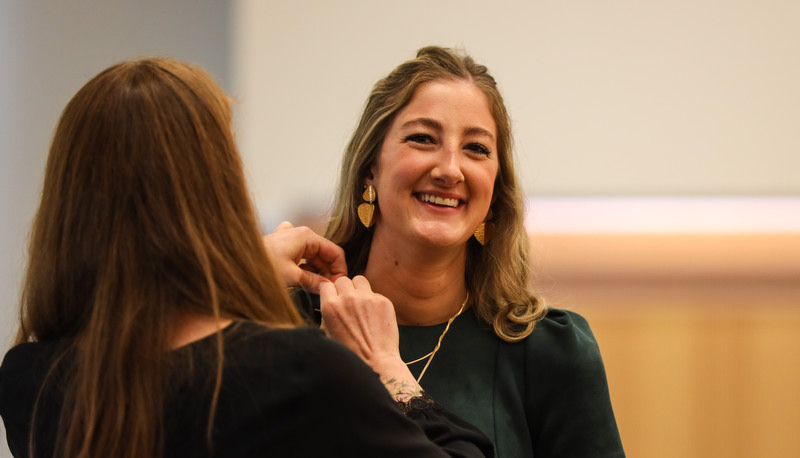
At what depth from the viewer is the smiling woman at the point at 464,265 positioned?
1497 mm

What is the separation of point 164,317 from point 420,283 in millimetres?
703

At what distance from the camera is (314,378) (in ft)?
3.21

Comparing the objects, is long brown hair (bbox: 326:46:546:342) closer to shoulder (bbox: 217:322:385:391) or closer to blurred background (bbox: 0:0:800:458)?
A: shoulder (bbox: 217:322:385:391)

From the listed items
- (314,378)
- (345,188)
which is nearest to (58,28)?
(345,188)

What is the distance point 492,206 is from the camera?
1.75m

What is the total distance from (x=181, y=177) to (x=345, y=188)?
0.73 m

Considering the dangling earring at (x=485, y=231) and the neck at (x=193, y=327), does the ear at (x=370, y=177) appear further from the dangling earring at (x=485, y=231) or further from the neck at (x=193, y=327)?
the neck at (x=193, y=327)

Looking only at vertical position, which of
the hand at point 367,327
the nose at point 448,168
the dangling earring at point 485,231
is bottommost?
the hand at point 367,327

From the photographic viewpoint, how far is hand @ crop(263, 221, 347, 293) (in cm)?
156

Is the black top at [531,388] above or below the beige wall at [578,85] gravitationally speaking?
below

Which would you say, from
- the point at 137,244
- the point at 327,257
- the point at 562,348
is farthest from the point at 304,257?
the point at 137,244

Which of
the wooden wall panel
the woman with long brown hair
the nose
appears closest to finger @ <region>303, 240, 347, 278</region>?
the nose

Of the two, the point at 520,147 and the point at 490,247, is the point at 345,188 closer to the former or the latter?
the point at 490,247

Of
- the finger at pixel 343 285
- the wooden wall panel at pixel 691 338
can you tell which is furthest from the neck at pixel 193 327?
the wooden wall panel at pixel 691 338
